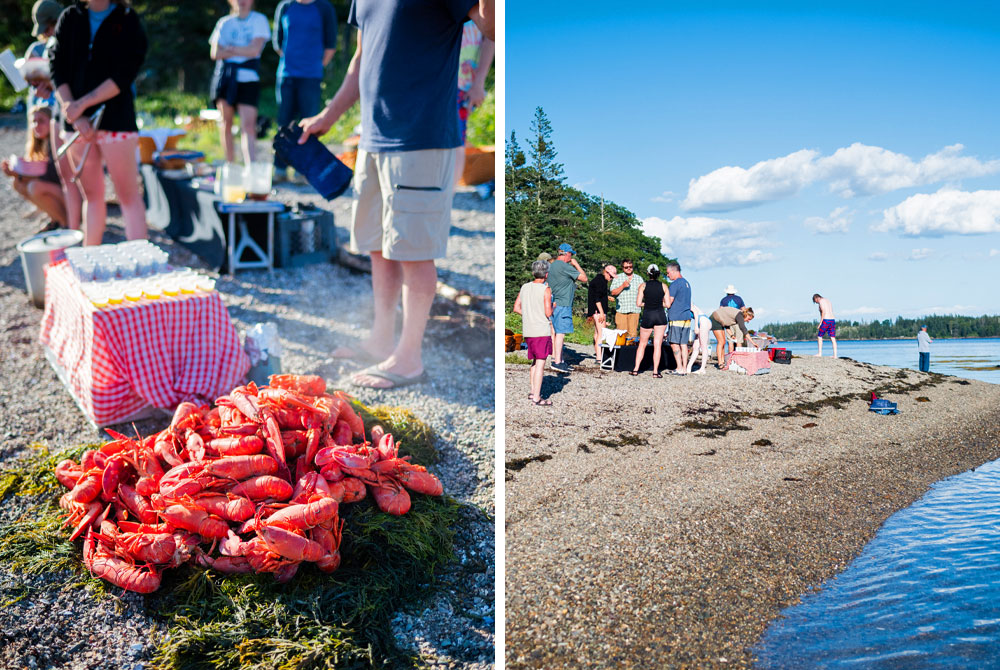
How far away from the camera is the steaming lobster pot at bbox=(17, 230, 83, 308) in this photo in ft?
18.6

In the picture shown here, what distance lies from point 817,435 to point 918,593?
2.01 ft

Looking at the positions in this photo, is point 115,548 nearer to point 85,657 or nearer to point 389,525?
point 85,657

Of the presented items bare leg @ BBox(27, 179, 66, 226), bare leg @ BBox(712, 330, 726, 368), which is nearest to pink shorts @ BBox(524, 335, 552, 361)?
bare leg @ BBox(712, 330, 726, 368)

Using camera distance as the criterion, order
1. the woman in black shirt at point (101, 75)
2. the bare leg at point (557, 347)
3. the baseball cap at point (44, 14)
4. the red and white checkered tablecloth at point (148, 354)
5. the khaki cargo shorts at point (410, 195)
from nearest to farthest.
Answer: the bare leg at point (557, 347) → the red and white checkered tablecloth at point (148, 354) → the khaki cargo shorts at point (410, 195) → the woman in black shirt at point (101, 75) → the baseball cap at point (44, 14)

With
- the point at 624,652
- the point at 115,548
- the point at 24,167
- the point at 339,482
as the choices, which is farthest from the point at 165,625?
the point at 24,167

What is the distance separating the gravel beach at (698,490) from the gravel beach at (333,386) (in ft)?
1.46

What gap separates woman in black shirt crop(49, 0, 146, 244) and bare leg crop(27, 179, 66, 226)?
2051 mm

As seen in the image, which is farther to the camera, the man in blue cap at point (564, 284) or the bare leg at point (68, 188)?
the bare leg at point (68, 188)

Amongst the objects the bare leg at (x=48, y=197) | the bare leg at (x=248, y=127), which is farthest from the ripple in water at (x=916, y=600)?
the bare leg at (x=48, y=197)

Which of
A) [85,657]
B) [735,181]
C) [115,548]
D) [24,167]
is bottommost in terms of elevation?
[85,657]

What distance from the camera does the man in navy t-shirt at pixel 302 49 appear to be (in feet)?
23.6

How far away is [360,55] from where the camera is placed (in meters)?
4.05

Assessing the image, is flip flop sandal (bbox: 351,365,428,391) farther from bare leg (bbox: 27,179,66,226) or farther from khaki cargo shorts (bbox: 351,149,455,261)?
bare leg (bbox: 27,179,66,226)

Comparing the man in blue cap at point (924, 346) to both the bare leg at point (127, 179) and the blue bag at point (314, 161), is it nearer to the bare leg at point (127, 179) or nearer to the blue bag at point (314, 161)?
the blue bag at point (314, 161)
